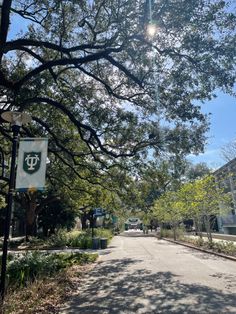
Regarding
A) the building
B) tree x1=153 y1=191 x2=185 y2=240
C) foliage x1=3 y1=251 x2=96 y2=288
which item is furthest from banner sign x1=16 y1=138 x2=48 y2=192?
the building

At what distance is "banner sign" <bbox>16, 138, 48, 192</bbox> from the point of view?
6715 mm

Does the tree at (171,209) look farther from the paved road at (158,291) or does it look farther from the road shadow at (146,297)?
the road shadow at (146,297)

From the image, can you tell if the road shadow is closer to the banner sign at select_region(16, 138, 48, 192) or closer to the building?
the banner sign at select_region(16, 138, 48, 192)

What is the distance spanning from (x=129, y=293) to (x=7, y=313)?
3.71m

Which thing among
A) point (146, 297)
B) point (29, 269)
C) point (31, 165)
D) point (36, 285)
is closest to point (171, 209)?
point (29, 269)

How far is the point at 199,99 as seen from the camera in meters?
11.8

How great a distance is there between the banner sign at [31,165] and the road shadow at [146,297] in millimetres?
2739

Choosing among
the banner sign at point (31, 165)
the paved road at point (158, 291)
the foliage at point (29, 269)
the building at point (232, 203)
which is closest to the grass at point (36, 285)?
the foliage at point (29, 269)

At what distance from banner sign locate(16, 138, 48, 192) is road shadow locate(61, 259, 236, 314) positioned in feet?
8.99

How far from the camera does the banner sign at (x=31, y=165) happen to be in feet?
22.0

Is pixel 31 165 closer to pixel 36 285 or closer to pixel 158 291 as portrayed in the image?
pixel 36 285

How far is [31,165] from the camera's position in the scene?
270 inches

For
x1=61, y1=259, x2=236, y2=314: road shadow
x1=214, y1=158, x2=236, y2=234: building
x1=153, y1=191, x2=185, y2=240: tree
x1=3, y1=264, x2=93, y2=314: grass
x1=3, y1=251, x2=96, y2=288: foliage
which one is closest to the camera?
x1=3, y1=264, x2=93, y2=314: grass

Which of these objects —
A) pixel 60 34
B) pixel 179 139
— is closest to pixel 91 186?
pixel 179 139
